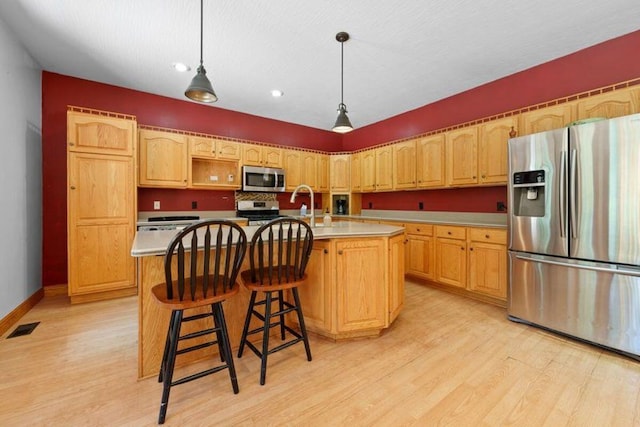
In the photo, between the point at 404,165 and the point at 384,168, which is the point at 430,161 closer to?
the point at 404,165

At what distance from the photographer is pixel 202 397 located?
1584mm

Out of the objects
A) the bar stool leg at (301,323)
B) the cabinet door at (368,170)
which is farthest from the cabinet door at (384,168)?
the bar stool leg at (301,323)

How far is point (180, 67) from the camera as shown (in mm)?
3172

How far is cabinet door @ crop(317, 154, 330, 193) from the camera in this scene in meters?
5.28

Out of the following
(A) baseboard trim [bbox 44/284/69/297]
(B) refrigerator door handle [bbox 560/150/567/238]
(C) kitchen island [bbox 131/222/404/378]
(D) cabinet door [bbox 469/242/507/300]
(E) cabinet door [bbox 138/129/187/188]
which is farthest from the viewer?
(E) cabinet door [bbox 138/129/187/188]

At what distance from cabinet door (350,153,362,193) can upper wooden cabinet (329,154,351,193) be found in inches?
3.2

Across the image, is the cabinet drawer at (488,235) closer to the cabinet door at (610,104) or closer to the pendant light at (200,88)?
the cabinet door at (610,104)

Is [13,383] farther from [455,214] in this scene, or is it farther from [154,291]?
[455,214]

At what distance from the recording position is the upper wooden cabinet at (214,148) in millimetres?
3990

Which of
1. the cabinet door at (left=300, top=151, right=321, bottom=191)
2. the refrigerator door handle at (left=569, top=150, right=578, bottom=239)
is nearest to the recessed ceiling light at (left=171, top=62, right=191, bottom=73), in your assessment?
the cabinet door at (left=300, top=151, right=321, bottom=191)

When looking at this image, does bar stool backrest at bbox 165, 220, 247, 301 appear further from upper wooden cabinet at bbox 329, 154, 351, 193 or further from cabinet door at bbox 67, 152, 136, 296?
upper wooden cabinet at bbox 329, 154, 351, 193

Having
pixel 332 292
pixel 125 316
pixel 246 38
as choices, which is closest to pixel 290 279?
pixel 332 292

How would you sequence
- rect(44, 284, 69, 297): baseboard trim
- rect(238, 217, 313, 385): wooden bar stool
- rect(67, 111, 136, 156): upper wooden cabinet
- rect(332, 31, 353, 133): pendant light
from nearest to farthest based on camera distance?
rect(238, 217, 313, 385): wooden bar stool, rect(332, 31, 353, 133): pendant light, rect(67, 111, 136, 156): upper wooden cabinet, rect(44, 284, 69, 297): baseboard trim

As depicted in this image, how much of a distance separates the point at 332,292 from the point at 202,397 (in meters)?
1.09
